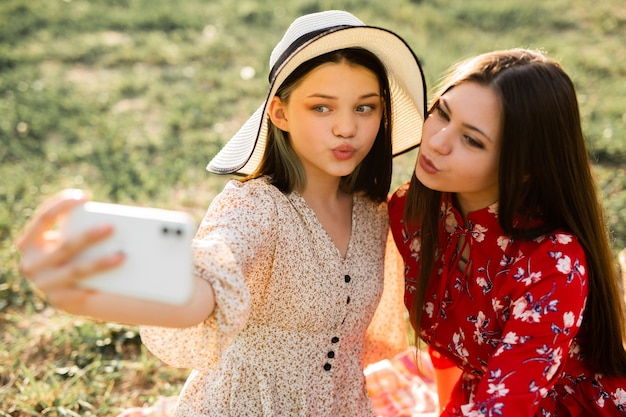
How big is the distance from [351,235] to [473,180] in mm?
504

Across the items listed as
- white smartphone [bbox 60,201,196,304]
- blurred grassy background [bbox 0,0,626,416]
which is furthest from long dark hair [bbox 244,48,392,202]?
blurred grassy background [bbox 0,0,626,416]

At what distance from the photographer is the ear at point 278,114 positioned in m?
2.32


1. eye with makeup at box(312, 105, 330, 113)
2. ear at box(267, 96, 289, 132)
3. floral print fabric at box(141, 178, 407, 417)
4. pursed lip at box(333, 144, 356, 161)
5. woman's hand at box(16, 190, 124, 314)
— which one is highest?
eye with makeup at box(312, 105, 330, 113)

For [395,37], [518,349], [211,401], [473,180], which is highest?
[395,37]

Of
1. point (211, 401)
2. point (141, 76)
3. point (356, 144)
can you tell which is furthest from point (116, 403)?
point (141, 76)

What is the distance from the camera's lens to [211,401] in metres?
2.33

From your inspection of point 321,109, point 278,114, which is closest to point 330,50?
point 321,109

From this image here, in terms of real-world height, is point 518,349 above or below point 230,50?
below

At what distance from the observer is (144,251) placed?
4.85 ft

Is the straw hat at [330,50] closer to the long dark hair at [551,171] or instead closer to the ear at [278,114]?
the ear at [278,114]

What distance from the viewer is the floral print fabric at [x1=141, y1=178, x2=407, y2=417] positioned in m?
2.21

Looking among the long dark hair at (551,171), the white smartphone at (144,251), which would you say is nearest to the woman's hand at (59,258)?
the white smartphone at (144,251)

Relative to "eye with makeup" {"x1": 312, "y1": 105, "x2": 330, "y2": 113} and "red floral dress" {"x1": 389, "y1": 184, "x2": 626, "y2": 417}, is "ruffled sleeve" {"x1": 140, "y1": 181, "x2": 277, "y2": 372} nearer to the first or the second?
"eye with makeup" {"x1": 312, "y1": 105, "x2": 330, "y2": 113}

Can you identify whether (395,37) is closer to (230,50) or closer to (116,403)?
(116,403)
